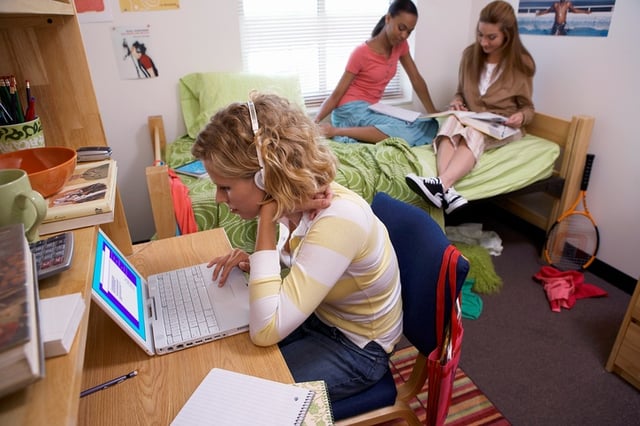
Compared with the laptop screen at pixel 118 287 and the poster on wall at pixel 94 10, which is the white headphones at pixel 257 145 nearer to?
the laptop screen at pixel 118 287

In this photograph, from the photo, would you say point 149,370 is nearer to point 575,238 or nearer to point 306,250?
point 306,250

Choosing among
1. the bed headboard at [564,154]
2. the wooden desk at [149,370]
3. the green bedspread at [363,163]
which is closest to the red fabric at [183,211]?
the green bedspread at [363,163]

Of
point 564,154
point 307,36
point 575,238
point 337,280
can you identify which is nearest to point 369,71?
point 307,36

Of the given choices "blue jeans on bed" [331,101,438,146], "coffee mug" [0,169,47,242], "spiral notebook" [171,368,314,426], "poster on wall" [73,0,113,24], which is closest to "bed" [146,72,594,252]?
"blue jeans on bed" [331,101,438,146]

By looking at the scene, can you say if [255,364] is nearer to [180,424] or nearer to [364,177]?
[180,424]

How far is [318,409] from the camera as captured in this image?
714 millimetres

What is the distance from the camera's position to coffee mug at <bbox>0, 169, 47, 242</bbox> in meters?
0.55

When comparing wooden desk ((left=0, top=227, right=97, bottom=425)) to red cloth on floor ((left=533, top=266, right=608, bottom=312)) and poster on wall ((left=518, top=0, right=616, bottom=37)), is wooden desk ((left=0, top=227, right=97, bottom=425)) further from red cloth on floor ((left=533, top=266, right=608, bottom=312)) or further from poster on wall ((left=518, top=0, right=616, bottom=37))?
poster on wall ((left=518, top=0, right=616, bottom=37))

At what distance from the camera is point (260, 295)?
880mm

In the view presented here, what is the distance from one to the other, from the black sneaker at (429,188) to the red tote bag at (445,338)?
108cm

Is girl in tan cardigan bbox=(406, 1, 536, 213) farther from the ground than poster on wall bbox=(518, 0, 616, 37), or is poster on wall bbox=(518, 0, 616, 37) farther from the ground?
poster on wall bbox=(518, 0, 616, 37)

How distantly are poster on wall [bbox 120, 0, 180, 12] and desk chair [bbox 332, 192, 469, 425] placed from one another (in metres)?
2.05

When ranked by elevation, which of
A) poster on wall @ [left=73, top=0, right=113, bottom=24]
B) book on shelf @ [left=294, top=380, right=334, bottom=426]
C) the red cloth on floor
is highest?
poster on wall @ [left=73, top=0, right=113, bottom=24]

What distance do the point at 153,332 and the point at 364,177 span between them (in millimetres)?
1378
